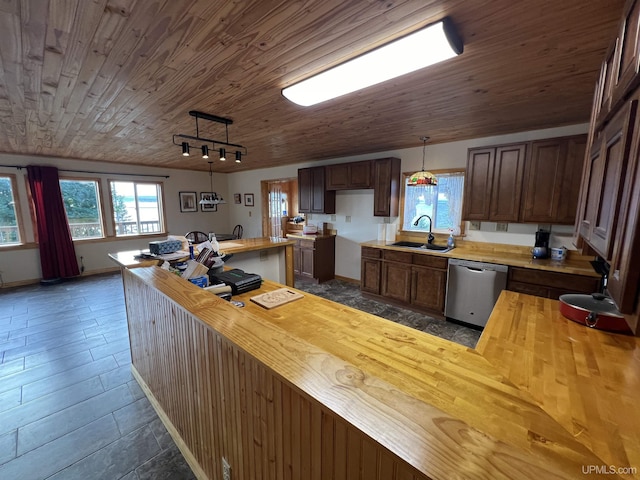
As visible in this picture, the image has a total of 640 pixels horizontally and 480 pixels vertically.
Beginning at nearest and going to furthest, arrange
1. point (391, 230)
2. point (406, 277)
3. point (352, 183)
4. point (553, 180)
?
point (553, 180) → point (406, 277) → point (391, 230) → point (352, 183)

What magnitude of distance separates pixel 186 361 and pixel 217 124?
7.85 feet

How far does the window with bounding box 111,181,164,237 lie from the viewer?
568 centimetres

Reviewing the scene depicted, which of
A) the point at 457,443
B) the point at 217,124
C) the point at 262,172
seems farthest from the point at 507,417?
the point at 262,172

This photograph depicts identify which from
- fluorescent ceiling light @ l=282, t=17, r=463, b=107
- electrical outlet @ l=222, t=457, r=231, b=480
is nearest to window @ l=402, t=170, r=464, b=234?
fluorescent ceiling light @ l=282, t=17, r=463, b=107

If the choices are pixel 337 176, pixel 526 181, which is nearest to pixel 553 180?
pixel 526 181

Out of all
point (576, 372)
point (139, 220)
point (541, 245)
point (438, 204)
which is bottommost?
point (576, 372)

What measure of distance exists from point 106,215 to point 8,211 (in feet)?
4.36

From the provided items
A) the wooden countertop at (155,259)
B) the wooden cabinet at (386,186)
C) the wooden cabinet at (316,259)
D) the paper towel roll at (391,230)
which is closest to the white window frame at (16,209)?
the wooden countertop at (155,259)

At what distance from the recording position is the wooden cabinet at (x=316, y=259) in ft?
16.0

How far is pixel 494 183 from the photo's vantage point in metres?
3.08

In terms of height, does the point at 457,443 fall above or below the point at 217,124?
below

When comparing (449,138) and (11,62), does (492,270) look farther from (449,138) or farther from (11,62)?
(11,62)

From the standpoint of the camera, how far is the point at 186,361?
141cm

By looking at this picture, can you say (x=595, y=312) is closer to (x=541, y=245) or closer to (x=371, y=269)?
(x=541, y=245)
